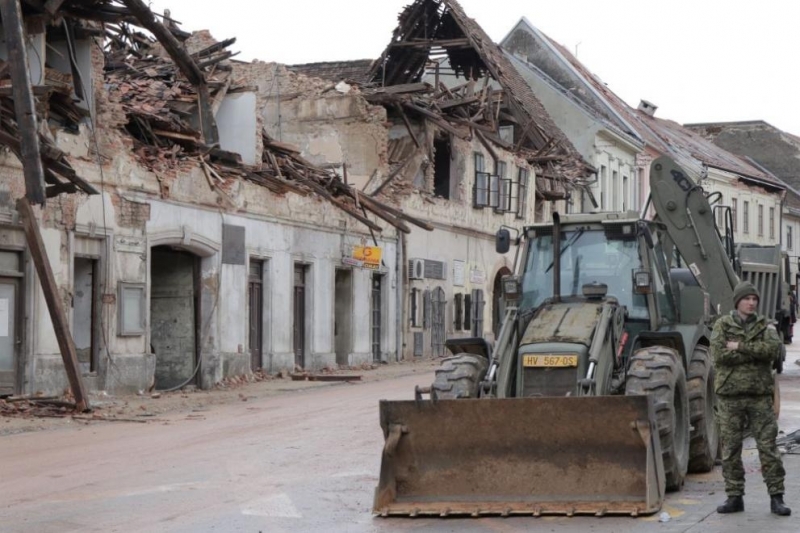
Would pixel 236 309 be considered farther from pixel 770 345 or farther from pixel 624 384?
pixel 770 345

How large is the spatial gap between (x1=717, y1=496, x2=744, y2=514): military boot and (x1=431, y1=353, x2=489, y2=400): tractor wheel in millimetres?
2315

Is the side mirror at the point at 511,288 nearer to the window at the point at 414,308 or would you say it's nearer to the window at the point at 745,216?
the window at the point at 414,308

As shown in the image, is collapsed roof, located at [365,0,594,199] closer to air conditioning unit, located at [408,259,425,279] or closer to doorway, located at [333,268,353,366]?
air conditioning unit, located at [408,259,425,279]

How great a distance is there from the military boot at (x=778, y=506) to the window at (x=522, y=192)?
3326 centimetres

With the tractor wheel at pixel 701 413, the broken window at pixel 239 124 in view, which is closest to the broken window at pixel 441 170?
the broken window at pixel 239 124

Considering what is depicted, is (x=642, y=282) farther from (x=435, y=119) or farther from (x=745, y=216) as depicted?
(x=745, y=216)

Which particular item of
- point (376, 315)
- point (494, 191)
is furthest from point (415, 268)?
point (494, 191)

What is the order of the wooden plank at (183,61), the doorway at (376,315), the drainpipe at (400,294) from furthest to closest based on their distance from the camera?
the drainpipe at (400,294) → the doorway at (376,315) → the wooden plank at (183,61)

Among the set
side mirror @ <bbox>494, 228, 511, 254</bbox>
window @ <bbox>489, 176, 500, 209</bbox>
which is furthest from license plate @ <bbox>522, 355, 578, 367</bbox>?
window @ <bbox>489, 176, 500, 209</bbox>

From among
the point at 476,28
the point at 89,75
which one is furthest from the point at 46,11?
the point at 476,28

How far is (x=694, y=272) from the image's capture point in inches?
570

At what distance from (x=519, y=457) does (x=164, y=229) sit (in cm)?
1540

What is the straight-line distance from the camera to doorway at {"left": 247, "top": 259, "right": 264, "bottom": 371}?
28.2m

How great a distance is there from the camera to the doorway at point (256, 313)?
28.2 meters
